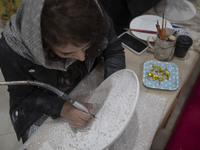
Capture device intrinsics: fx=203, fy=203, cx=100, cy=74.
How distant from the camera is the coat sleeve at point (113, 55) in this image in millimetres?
860

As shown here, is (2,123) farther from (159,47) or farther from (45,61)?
(159,47)

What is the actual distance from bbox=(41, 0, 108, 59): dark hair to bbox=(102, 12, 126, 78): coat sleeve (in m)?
0.28

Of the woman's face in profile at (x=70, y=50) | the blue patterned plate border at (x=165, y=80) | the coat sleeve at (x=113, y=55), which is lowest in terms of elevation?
the blue patterned plate border at (x=165, y=80)

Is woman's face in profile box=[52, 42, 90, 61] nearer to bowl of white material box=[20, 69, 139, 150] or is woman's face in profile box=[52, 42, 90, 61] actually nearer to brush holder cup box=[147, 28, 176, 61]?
bowl of white material box=[20, 69, 139, 150]

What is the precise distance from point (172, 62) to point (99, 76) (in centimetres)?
33

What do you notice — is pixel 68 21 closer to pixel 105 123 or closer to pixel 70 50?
pixel 70 50

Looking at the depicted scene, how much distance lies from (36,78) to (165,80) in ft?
1.69

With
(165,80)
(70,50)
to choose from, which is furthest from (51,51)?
(165,80)

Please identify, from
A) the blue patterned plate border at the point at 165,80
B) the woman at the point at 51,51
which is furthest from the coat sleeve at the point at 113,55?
the blue patterned plate border at the point at 165,80

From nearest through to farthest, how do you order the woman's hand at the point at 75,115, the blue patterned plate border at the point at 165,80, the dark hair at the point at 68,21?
the dark hair at the point at 68,21, the woman's hand at the point at 75,115, the blue patterned plate border at the point at 165,80

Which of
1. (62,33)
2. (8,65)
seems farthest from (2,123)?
(62,33)

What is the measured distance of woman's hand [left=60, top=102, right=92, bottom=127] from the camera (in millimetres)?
660

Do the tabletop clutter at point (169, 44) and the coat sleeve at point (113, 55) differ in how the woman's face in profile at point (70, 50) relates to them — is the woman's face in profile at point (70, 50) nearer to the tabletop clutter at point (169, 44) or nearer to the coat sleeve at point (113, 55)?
the coat sleeve at point (113, 55)

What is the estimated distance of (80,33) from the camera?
55 centimetres
